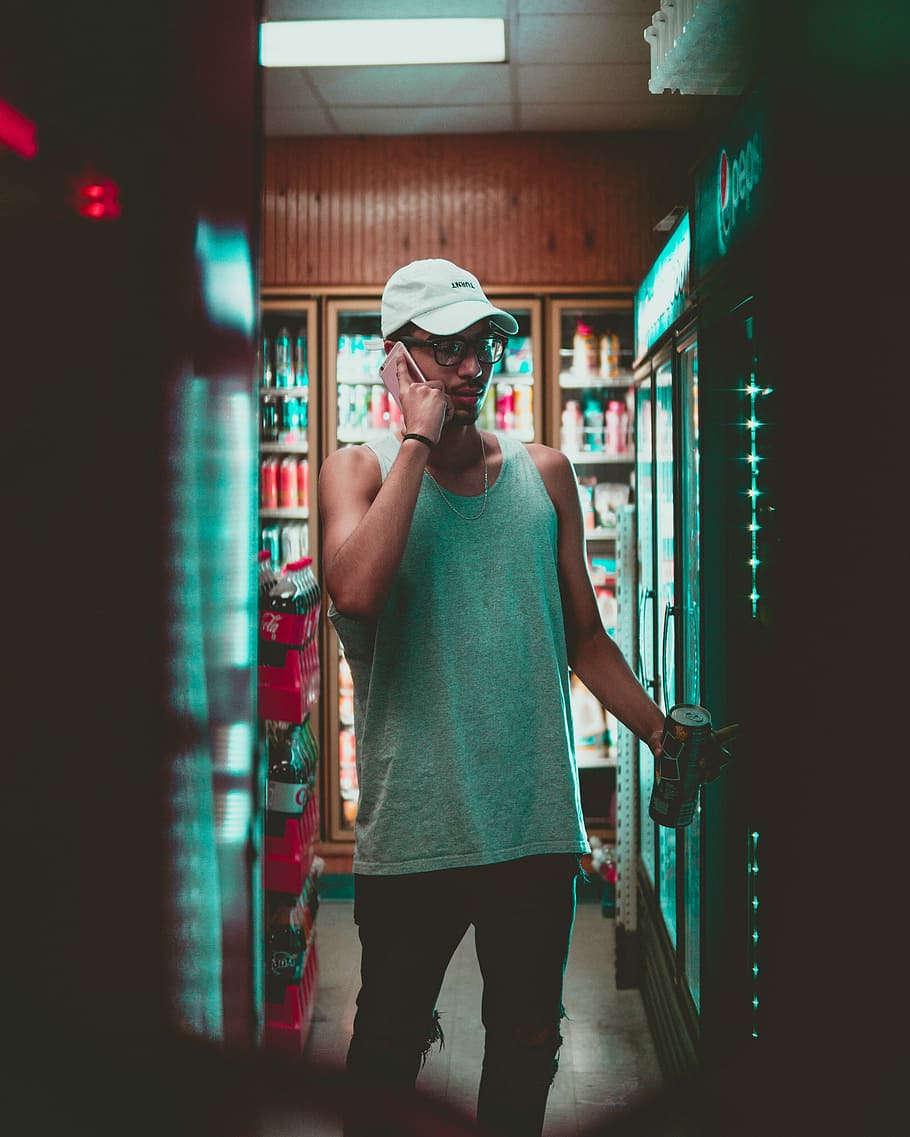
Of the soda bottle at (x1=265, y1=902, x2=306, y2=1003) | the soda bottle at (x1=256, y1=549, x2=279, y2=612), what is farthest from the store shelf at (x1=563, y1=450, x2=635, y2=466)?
the soda bottle at (x1=265, y1=902, x2=306, y2=1003)

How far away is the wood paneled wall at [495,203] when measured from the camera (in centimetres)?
488

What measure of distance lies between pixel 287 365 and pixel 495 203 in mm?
1271

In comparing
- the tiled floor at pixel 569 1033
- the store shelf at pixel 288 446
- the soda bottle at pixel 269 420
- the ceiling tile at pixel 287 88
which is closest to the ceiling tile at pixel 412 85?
the ceiling tile at pixel 287 88

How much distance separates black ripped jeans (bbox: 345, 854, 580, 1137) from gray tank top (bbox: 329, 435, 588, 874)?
0.17 ft

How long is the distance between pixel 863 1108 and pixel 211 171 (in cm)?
140

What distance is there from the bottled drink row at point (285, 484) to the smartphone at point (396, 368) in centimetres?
325

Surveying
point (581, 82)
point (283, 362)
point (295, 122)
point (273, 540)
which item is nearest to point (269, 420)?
point (283, 362)

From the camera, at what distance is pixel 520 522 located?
1.68 m

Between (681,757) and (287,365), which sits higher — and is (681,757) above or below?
below

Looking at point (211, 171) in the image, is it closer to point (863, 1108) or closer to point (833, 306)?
point (833, 306)

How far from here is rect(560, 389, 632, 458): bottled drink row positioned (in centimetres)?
494

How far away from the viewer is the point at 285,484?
4945 millimetres

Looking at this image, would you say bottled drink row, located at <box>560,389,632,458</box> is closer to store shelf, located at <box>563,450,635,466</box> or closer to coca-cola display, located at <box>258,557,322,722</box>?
store shelf, located at <box>563,450,635,466</box>

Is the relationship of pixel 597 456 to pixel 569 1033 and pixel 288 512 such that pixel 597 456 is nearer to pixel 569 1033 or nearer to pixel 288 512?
pixel 288 512
